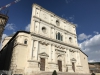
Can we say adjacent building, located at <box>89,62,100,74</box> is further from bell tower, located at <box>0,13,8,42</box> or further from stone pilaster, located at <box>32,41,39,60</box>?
bell tower, located at <box>0,13,8,42</box>

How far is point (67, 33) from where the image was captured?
2606 cm

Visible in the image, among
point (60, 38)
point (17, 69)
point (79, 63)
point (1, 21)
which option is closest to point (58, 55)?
point (60, 38)

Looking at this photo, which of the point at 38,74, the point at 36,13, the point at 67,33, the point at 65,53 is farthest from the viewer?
the point at 67,33

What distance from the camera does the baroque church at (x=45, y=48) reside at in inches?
633

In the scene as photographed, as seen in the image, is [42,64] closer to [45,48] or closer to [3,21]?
[45,48]

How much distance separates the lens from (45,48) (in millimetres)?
19406

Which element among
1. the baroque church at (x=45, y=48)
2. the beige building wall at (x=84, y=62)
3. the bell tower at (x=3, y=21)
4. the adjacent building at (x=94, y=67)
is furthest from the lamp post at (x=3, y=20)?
the adjacent building at (x=94, y=67)

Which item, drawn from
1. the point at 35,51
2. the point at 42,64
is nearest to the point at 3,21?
the point at 35,51

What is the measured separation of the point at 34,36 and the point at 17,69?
6632 millimetres

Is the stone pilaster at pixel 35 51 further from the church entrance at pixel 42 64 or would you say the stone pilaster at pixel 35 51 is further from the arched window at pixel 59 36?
the arched window at pixel 59 36

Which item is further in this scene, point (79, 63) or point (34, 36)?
point (79, 63)

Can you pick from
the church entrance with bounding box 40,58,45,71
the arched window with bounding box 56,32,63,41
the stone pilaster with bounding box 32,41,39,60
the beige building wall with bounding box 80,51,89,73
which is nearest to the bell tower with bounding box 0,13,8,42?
the stone pilaster with bounding box 32,41,39,60

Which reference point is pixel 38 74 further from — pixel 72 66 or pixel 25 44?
pixel 72 66

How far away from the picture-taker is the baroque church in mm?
16078
